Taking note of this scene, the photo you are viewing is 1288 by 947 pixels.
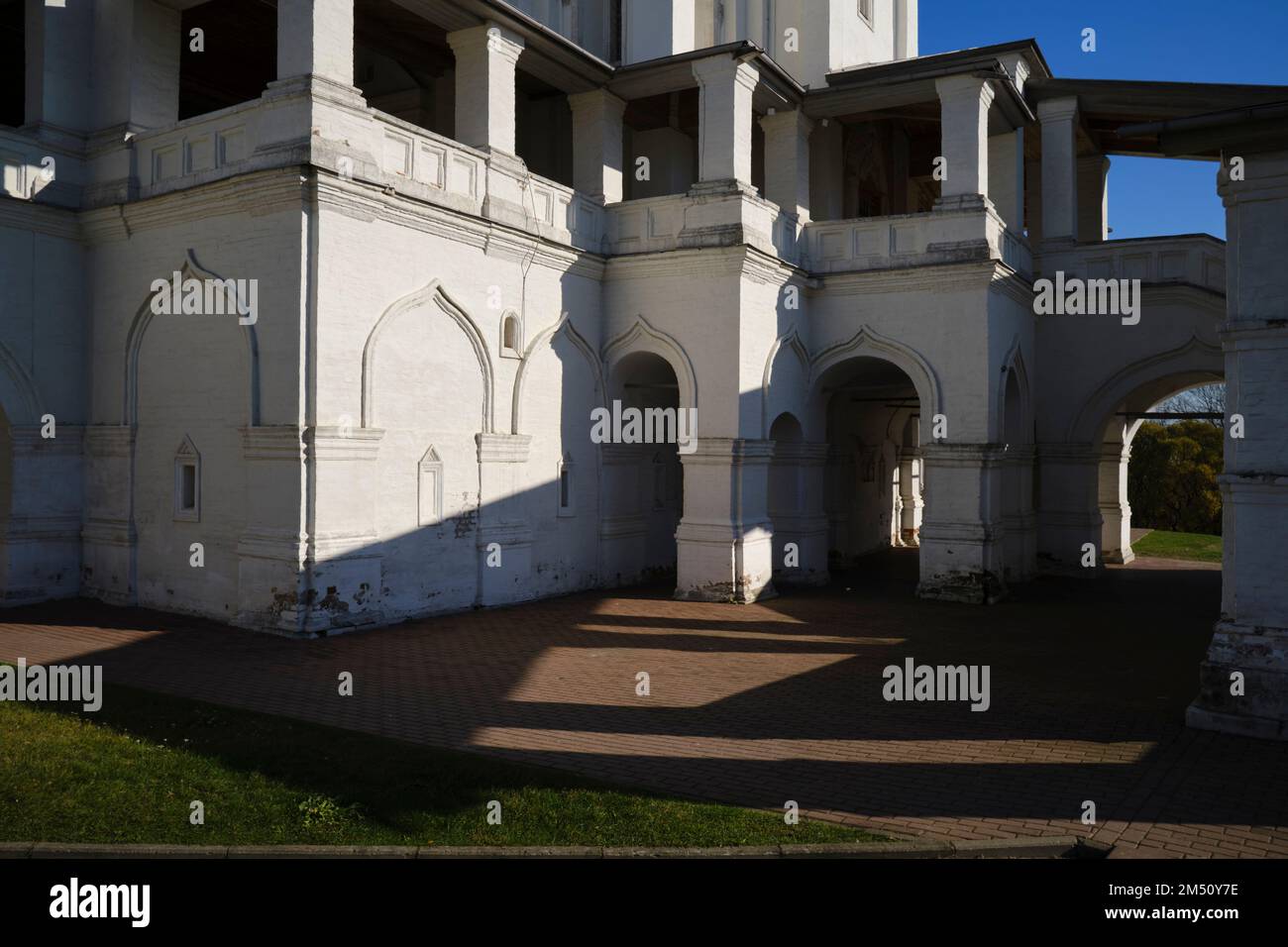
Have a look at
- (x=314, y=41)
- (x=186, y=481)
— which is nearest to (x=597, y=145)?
(x=314, y=41)

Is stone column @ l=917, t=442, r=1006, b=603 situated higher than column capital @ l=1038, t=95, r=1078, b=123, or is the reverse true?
column capital @ l=1038, t=95, r=1078, b=123

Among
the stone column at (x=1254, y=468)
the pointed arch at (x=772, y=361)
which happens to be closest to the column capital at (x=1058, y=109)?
the pointed arch at (x=772, y=361)

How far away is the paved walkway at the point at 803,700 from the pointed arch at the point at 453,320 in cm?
297

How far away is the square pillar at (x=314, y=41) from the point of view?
12.6 m

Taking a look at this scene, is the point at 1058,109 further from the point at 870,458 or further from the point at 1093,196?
the point at 870,458

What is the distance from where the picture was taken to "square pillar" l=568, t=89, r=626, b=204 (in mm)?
18172

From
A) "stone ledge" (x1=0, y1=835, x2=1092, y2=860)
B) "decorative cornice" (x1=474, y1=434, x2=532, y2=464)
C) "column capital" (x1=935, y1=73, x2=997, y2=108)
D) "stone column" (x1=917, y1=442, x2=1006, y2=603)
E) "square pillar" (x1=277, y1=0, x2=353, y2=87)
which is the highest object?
"column capital" (x1=935, y1=73, x2=997, y2=108)

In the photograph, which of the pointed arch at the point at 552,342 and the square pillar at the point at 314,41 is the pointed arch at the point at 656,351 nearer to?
the pointed arch at the point at 552,342

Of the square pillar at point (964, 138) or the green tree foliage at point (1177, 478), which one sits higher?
the square pillar at point (964, 138)

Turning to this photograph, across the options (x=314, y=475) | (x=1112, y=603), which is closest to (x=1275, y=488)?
(x=1112, y=603)

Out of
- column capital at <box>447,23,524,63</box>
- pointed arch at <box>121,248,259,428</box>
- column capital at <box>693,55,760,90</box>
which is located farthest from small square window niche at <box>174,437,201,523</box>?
column capital at <box>693,55,760,90</box>

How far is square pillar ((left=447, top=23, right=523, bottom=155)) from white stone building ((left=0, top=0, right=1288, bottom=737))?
0.18 ft

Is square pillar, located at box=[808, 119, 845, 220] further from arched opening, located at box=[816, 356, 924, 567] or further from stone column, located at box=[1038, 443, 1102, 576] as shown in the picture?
stone column, located at box=[1038, 443, 1102, 576]

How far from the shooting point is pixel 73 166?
1523cm
